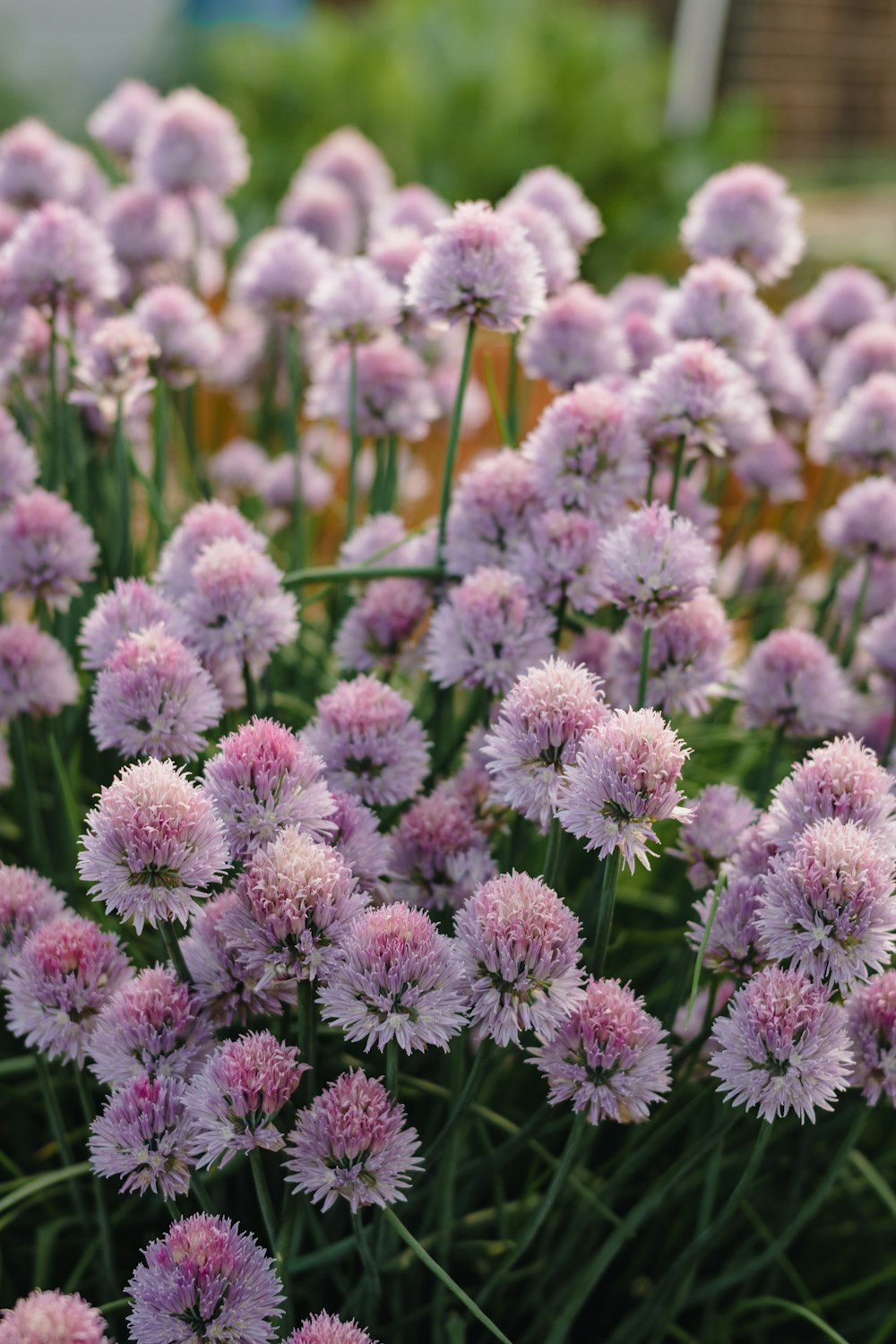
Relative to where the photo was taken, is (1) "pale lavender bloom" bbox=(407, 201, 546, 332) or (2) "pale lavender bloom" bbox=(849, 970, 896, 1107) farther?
(1) "pale lavender bloom" bbox=(407, 201, 546, 332)

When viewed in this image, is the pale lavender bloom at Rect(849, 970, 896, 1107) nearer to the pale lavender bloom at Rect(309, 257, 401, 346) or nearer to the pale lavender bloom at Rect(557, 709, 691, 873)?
the pale lavender bloom at Rect(557, 709, 691, 873)

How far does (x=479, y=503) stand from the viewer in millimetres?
1017

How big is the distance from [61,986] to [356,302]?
68 cm

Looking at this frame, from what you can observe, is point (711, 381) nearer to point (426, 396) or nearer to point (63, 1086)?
point (426, 396)

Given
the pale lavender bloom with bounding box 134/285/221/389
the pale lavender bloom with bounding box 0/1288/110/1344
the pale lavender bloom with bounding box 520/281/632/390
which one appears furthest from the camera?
the pale lavender bloom with bounding box 134/285/221/389

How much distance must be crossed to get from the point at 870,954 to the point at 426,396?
0.76 meters

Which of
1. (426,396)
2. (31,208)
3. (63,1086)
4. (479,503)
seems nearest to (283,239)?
(426,396)

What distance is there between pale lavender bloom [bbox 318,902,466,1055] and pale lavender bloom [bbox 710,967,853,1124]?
0.15 meters

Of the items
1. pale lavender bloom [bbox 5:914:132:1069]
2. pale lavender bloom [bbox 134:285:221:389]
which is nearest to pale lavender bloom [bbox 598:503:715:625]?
pale lavender bloom [bbox 5:914:132:1069]

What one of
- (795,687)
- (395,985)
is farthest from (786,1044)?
(795,687)

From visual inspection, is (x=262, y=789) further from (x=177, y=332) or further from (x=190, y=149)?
(x=190, y=149)

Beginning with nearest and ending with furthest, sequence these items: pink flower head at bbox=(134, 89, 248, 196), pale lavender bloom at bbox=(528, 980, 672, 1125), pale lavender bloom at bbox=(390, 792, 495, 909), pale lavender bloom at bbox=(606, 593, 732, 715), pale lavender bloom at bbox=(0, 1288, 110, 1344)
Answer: pale lavender bloom at bbox=(0, 1288, 110, 1344)
pale lavender bloom at bbox=(528, 980, 672, 1125)
pale lavender bloom at bbox=(390, 792, 495, 909)
pale lavender bloom at bbox=(606, 593, 732, 715)
pink flower head at bbox=(134, 89, 248, 196)

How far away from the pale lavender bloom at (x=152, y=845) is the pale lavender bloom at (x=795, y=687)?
508 mm

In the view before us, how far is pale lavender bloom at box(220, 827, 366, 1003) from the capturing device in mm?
659
